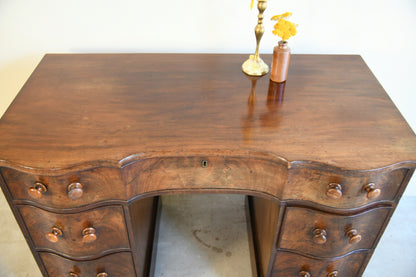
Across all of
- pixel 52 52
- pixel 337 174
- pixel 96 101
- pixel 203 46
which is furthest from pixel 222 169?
pixel 52 52

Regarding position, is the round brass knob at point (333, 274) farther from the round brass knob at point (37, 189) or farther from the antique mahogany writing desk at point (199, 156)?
the round brass knob at point (37, 189)

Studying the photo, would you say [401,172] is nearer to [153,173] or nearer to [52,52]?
[153,173]

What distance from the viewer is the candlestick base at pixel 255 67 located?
3.55ft

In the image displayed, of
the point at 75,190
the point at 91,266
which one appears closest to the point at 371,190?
the point at 75,190

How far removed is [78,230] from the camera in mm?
949

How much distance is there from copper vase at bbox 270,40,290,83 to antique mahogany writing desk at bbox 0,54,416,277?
0.10 ft

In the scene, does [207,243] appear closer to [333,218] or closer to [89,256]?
[89,256]

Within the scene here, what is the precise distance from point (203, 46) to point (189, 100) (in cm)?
38

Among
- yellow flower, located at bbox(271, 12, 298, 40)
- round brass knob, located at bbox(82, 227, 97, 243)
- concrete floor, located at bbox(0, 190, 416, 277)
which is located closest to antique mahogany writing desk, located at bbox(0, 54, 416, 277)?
round brass knob, located at bbox(82, 227, 97, 243)

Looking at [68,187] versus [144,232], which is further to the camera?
[144,232]

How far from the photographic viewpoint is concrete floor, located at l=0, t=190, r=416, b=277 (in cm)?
138

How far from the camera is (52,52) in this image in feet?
4.20

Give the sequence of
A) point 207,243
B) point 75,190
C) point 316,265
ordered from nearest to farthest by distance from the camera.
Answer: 1. point 75,190
2. point 316,265
3. point 207,243

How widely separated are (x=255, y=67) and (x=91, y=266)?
2.75ft
